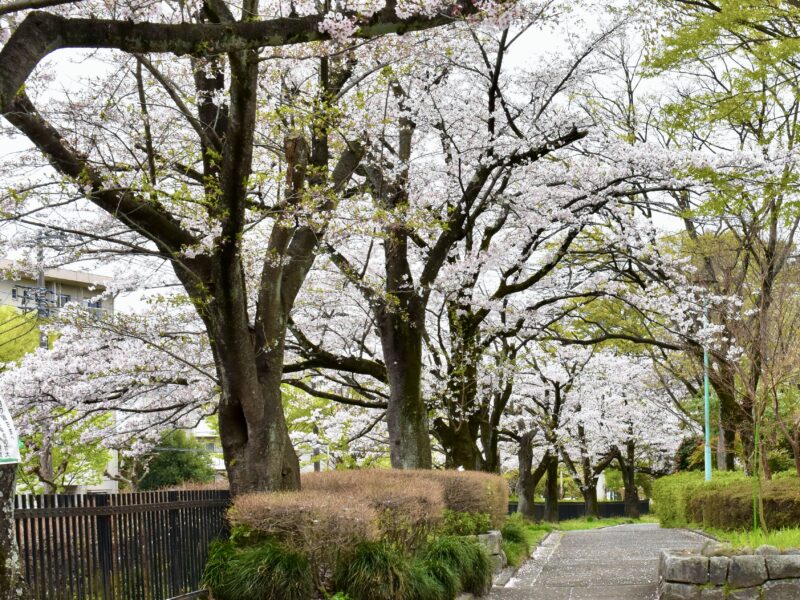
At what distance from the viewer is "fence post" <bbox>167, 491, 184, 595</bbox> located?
852 cm

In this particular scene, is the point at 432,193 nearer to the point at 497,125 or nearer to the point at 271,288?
the point at 497,125

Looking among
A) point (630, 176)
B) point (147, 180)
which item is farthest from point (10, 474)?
point (630, 176)

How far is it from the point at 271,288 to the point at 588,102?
1599cm

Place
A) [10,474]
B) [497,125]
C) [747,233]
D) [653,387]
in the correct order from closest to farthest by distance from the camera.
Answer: [10,474], [497,125], [747,233], [653,387]

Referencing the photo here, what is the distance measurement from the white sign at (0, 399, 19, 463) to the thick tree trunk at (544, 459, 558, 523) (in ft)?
103

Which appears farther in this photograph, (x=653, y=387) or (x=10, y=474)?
(x=653, y=387)

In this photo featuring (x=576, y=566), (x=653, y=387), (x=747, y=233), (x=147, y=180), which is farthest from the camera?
(x=653, y=387)

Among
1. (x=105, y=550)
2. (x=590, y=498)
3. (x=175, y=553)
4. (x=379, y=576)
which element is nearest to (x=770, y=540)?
(x=379, y=576)

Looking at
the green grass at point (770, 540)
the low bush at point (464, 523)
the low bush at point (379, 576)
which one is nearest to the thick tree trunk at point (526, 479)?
the low bush at point (464, 523)

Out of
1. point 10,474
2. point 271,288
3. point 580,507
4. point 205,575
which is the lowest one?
point 580,507

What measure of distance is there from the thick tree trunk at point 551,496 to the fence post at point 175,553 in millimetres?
27637

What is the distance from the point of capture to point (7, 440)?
505cm

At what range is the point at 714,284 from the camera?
21.1 metres

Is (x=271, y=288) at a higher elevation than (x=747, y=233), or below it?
below
